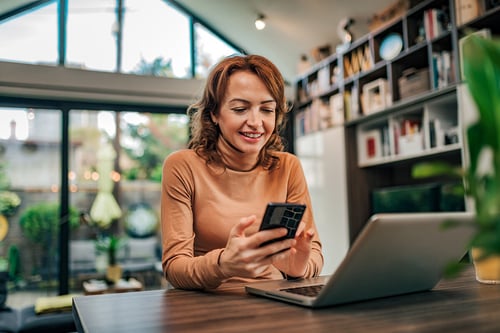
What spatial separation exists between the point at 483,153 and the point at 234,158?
1026 mm

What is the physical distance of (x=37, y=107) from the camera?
4.49 m

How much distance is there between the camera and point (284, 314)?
75cm

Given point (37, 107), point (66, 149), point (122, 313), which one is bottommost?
point (122, 313)

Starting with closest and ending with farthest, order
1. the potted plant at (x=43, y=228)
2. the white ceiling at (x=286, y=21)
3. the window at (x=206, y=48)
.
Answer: the white ceiling at (x=286, y=21) < the potted plant at (x=43, y=228) < the window at (x=206, y=48)

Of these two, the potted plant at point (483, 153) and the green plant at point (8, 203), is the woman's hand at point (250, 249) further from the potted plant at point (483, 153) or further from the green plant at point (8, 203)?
the green plant at point (8, 203)

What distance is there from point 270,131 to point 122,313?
79 cm

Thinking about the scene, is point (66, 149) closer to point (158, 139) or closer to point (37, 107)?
point (37, 107)

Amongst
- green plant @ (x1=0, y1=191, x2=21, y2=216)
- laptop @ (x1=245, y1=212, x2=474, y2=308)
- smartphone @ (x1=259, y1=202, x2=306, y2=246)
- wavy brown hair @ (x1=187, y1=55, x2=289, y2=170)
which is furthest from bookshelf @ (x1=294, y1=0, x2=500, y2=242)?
green plant @ (x1=0, y1=191, x2=21, y2=216)

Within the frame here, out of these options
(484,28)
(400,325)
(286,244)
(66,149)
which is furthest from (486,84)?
(66,149)

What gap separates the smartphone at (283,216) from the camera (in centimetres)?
83

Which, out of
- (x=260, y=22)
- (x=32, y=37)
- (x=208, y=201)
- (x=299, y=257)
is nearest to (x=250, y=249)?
(x=299, y=257)

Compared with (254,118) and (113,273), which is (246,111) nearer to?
(254,118)

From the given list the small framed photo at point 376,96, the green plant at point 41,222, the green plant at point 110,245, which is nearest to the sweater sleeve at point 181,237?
the small framed photo at point 376,96

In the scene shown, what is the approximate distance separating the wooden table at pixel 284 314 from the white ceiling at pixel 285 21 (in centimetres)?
347
